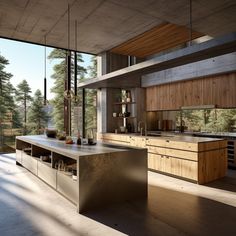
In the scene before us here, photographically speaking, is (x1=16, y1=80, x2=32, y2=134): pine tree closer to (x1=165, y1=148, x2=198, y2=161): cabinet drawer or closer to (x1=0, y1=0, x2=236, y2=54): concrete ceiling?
(x1=0, y1=0, x2=236, y2=54): concrete ceiling

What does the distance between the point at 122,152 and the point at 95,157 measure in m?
0.43

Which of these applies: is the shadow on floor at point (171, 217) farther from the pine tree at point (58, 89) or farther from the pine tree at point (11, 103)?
the pine tree at point (11, 103)

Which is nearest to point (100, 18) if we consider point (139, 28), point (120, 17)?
point (120, 17)

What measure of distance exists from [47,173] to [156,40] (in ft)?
14.4

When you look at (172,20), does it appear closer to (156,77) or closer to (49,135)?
(156,77)

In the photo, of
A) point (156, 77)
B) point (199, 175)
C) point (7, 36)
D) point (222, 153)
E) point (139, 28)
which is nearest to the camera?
point (199, 175)

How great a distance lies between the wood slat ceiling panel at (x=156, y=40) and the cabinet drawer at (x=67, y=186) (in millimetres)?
3933

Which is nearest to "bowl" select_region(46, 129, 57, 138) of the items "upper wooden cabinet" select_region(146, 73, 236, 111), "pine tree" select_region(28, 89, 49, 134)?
"upper wooden cabinet" select_region(146, 73, 236, 111)

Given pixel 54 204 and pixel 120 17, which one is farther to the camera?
pixel 120 17

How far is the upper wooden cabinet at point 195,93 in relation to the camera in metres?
4.95

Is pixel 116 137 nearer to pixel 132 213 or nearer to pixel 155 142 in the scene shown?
pixel 155 142

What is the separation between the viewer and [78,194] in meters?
2.81

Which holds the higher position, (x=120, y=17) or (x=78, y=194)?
(x=120, y=17)

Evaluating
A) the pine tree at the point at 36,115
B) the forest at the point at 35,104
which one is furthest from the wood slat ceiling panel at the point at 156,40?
the pine tree at the point at 36,115
